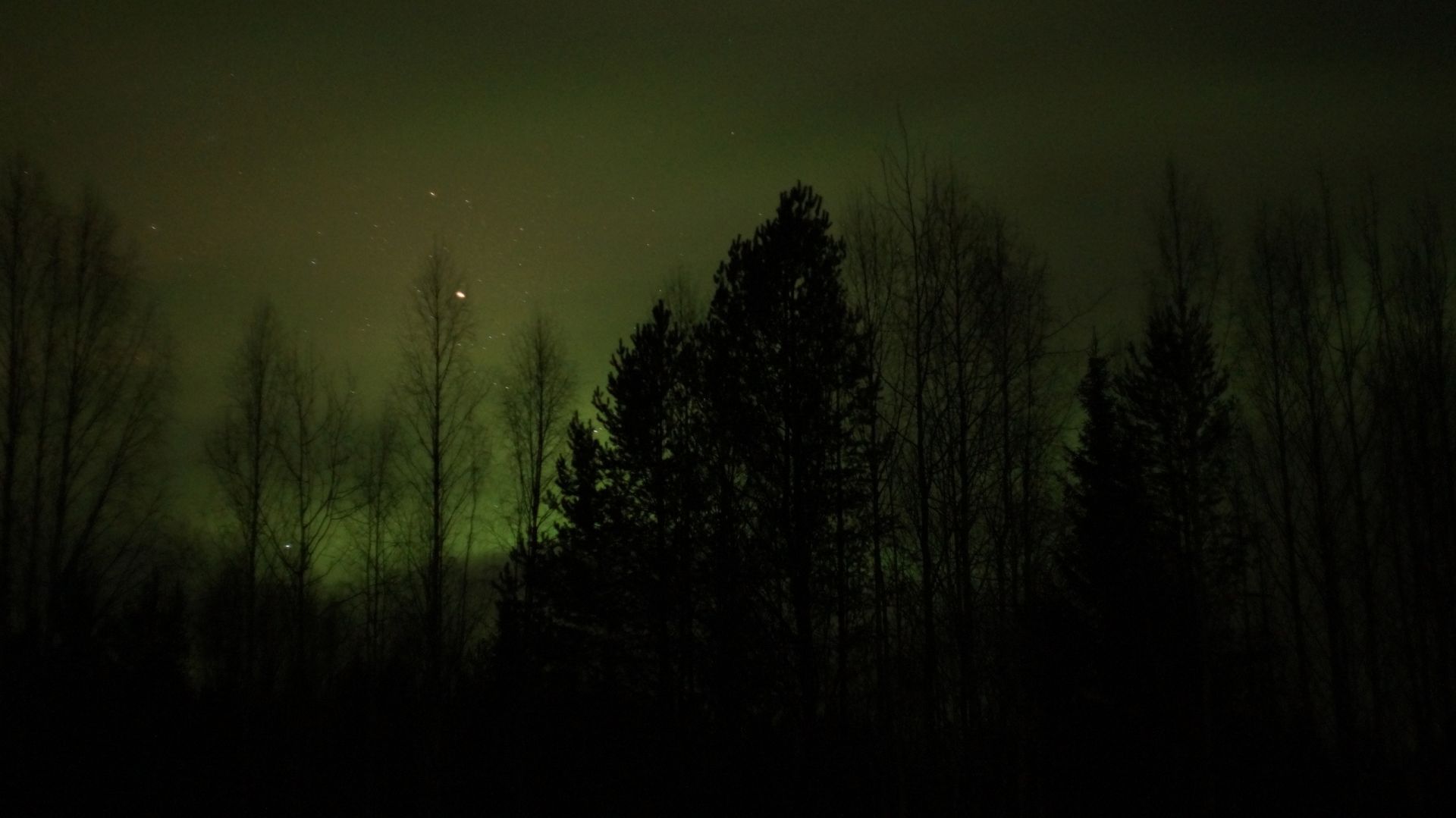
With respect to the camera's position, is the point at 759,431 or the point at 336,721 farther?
the point at 759,431

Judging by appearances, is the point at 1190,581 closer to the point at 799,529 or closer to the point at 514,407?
the point at 799,529

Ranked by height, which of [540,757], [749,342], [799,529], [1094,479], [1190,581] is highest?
[749,342]

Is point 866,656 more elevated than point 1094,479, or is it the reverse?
point 1094,479

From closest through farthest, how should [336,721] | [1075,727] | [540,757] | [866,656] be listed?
1. [866,656]
2. [336,721]
3. [540,757]
4. [1075,727]

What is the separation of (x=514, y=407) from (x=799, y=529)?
13.6 m

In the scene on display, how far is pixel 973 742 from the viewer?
905 centimetres

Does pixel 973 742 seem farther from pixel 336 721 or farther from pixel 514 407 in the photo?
pixel 514 407

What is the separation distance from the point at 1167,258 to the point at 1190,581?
14.4 ft

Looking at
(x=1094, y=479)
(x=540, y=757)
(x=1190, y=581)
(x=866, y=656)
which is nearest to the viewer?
(x=866, y=656)

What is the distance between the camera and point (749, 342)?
15.5 m

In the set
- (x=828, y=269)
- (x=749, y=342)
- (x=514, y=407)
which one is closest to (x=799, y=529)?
(x=749, y=342)

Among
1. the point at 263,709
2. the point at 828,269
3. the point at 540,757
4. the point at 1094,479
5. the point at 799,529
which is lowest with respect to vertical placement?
the point at 540,757

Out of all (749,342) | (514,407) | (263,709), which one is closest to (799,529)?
(749,342)

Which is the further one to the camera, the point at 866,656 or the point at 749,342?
the point at 749,342
